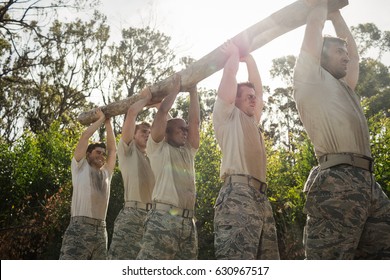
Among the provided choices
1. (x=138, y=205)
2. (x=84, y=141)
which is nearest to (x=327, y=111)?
(x=138, y=205)

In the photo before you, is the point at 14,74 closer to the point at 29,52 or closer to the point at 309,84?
the point at 29,52

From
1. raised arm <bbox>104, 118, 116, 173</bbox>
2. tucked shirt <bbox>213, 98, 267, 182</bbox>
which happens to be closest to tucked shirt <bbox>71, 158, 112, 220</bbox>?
raised arm <bbox>104, 118, 116, 173</bbox>

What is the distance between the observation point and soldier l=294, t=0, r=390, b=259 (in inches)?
103

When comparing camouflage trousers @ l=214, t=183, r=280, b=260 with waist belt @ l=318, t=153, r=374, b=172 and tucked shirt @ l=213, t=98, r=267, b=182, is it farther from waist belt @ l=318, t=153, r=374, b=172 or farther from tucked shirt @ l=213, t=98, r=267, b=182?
waist belt @ l=318, t=153, r=374, b=172

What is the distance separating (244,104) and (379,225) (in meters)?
1.60

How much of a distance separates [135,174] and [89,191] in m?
0.79

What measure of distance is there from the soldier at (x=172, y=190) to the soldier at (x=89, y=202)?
157cm

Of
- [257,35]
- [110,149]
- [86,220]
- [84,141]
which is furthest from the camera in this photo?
[110,149]

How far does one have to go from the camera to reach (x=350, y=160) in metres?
2.74

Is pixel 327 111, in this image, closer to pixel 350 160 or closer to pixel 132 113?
pixel 350 160

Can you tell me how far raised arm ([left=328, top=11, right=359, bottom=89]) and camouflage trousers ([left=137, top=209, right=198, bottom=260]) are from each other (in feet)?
6.63

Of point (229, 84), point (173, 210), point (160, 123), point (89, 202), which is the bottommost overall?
point (173, 210)

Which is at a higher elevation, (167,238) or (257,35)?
(257,35)

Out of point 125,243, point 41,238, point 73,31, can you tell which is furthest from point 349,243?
point 73,31
